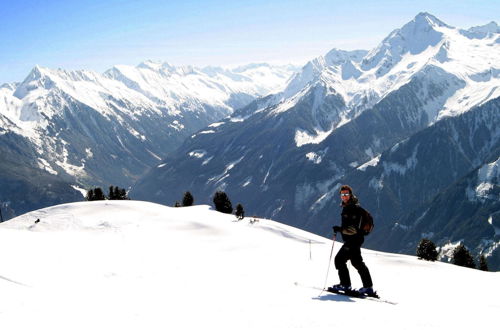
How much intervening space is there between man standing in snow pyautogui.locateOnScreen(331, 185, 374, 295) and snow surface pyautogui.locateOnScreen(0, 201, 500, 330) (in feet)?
3.65

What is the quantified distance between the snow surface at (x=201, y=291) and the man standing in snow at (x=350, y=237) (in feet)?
3.65

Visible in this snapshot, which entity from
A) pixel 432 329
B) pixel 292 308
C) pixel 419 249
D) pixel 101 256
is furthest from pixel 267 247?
pixel 419 249

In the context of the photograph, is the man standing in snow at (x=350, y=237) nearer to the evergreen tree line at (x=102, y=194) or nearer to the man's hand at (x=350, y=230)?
the man's hand at (x=350, y=230)

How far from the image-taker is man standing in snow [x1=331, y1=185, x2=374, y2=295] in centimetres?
1752

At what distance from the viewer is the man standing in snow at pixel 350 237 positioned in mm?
17516

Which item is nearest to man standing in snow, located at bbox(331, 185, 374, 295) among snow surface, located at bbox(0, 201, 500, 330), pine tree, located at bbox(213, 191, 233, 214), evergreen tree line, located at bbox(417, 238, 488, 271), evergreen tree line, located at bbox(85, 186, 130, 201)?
snow surface, located at bbox(0, 201, 500, 330)

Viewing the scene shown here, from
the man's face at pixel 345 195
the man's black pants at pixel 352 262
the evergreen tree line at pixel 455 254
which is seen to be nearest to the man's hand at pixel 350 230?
the man's black pants at pixel 352 262

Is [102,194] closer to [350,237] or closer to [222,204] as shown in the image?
[222,204]

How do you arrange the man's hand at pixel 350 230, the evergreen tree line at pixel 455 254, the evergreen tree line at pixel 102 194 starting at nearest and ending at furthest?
1. the man's hand at pixel 350 230
2. the evergreen tree line at pixel 455 254
3. the evergreen tree line at pixel 102 194

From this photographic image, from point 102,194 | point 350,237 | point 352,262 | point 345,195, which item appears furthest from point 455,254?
point 345,195

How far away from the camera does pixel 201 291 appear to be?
56.4ft

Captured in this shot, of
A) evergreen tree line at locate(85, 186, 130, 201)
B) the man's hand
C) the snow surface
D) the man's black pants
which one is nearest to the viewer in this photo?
the snow surface

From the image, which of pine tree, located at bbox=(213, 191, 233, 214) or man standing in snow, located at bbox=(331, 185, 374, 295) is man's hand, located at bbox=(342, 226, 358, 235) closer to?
man standing in snow, located at bbox=(331, 185, 374, 295)

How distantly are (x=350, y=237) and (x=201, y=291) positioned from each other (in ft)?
Result: 18.3
